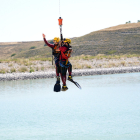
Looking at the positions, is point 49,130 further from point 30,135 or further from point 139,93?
point 139,93

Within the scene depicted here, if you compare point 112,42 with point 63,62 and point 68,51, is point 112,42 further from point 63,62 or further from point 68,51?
point 68,51

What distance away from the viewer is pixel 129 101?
63.3ft

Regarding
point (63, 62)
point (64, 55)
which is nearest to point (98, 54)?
point (63, 62)

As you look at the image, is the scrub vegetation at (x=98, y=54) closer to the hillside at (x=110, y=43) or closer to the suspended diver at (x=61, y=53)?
the hillside at (x=110, y=43)

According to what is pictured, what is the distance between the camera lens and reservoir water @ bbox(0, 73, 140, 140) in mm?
12766

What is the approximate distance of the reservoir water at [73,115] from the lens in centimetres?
1277

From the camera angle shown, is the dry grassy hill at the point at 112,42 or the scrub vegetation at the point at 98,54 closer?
the scrub vegetation at the point at 98,54

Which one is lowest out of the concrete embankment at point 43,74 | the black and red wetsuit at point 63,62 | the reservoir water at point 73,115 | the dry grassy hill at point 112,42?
the concrete embankment at point 43,74

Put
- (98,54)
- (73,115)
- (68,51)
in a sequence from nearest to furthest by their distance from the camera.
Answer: (68,51)
(73,115)
(98,54)

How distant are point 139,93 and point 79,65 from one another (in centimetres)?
2018

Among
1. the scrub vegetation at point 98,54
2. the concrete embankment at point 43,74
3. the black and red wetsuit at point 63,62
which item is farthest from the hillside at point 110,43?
the black and red wetsuit at point 63,62

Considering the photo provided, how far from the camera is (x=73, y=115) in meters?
16.1

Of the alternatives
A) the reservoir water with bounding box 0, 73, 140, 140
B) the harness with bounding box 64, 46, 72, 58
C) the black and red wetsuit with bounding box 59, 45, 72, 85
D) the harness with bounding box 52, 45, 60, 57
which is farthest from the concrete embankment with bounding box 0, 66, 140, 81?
the harness with bounding box 64, 46, 72, 58

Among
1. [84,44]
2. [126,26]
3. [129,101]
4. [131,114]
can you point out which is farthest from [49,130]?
[126,26]
